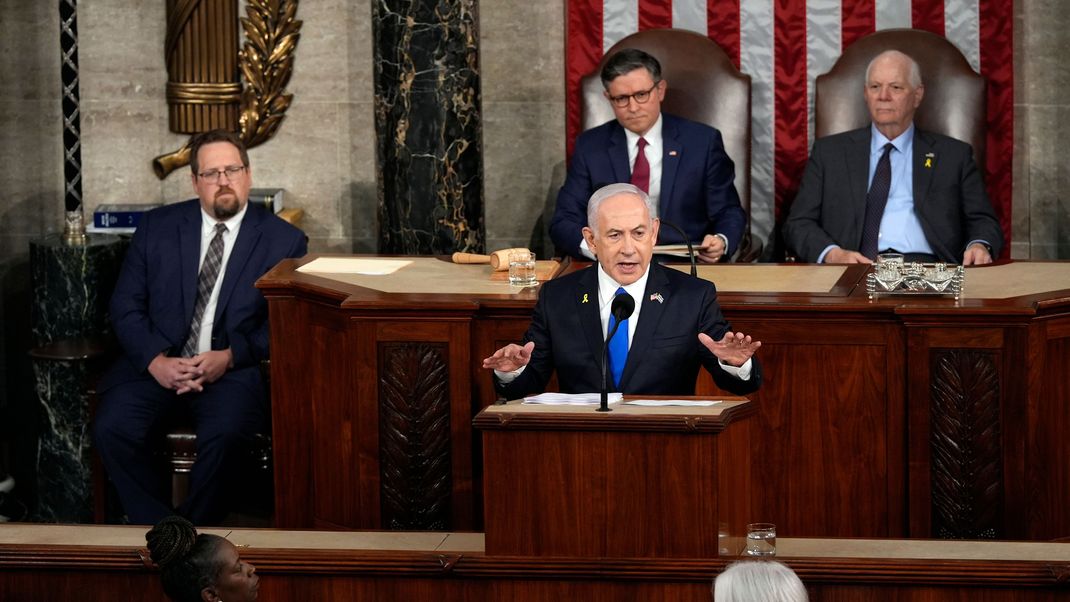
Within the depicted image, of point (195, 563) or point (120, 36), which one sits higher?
point (120, 36)

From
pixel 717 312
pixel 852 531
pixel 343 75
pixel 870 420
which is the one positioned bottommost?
pixel 852 531

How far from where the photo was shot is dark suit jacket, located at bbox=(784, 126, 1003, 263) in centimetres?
654

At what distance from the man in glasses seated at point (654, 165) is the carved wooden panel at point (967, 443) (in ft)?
5.98

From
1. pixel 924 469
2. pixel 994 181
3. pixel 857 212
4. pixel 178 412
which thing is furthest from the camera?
pixel 994 181

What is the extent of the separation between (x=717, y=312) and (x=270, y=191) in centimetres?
352

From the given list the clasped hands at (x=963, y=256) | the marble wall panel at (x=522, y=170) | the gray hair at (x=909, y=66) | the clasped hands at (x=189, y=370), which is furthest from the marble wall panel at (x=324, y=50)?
the clasped hands at (x=963, y=256)

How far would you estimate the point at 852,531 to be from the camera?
16.4 feet

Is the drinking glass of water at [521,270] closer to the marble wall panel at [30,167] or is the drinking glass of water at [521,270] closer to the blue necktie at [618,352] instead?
the blue necktie at [618,352]

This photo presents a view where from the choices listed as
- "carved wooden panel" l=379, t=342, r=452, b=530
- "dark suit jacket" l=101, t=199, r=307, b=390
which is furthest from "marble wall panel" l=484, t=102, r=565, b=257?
"carved wooden panel" l=379, t=342, r=452, b=530

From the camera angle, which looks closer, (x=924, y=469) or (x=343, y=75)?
(x=924, y=469)

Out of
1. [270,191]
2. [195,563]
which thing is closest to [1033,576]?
[195,563]

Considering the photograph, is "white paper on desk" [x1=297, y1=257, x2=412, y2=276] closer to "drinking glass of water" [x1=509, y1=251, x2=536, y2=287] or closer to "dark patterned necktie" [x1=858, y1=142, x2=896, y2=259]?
"drinking glass of water" [x1=509, y1=251, x2=536, y2=287]

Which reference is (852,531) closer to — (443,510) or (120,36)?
(443,510)

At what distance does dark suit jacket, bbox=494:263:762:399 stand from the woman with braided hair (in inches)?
52.9
